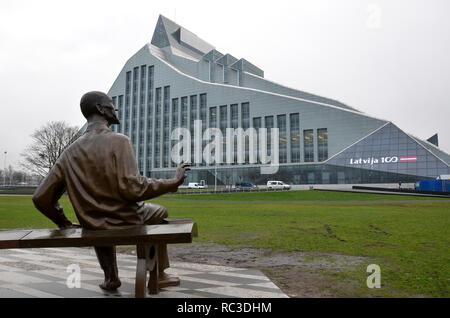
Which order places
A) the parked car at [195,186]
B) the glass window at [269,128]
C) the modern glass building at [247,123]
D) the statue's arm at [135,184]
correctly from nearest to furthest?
the statue's arm at [135,184] < the modern glass building at [247,123] < the parked car at [195,186] < the glass window at [269,128]

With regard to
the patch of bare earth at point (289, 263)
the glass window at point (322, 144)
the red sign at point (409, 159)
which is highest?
the glass window at point (322, 144)

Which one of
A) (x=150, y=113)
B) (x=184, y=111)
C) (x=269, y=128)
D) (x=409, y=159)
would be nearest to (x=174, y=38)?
(x=150, y=113)

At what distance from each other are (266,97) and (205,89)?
15312mm

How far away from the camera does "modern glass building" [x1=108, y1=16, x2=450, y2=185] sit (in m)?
54.2

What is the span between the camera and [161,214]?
15.4 ft

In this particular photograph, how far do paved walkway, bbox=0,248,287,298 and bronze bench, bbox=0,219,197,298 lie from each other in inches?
23.9

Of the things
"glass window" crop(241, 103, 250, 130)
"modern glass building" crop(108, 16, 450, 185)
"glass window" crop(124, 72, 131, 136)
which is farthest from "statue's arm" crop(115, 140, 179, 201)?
"glass window" crop(124, 72, 131, 136)

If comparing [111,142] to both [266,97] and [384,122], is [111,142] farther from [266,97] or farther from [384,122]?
[266,97]

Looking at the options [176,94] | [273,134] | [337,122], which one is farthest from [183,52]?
[337,122]

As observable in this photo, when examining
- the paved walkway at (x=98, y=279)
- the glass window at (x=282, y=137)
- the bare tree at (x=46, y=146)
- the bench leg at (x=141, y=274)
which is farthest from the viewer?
the glass window at (x=282, y=137)

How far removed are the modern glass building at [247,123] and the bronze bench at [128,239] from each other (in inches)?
2185

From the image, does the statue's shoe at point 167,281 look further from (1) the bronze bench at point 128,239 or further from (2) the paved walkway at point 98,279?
(1) the bronze bench at point 128,239

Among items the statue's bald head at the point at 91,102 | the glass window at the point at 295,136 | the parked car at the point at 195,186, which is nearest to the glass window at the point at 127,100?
the parked car at the point at 195,186

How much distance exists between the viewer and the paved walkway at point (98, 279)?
445 centimetres
